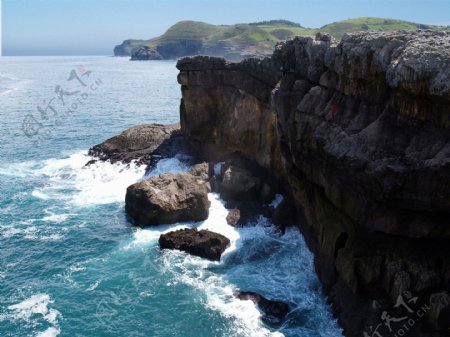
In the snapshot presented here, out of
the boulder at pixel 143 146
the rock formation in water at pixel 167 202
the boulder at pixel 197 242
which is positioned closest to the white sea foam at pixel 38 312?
the boulder at pixel 197 242

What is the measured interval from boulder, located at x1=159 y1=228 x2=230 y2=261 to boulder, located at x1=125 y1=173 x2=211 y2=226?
12.3 feet

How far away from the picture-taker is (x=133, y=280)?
109 feet

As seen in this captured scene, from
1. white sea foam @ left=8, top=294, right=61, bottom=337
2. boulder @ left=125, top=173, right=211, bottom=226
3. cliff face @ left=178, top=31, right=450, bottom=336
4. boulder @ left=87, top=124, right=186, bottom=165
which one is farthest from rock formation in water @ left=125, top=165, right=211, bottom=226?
boulder @ left=87, top=124, right=186, bottom=165

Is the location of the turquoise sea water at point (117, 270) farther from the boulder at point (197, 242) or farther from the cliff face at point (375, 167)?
the cliff face at point (375, 167)

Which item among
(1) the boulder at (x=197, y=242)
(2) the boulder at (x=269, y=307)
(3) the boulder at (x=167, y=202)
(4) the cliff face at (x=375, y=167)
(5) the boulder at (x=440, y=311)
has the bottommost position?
(2) the boulder at (x=269, y=307)

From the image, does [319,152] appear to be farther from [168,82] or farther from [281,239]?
[168,82]

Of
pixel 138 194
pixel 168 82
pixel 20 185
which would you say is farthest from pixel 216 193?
pixel 168 82

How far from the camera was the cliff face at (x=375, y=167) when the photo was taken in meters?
19.9

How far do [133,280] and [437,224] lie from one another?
68.9 feet

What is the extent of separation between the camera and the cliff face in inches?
782

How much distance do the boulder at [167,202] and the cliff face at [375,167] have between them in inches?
426

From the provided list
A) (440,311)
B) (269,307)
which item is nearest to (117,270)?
(269,307)

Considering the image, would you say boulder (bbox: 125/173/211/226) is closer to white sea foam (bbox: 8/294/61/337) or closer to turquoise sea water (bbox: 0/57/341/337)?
turquoise sea water (bbox: 0/57/341/337)

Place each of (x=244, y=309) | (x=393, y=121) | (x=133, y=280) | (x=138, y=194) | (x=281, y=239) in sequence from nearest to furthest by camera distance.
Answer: (x=393, y=121)
(x=244, y=309)
(x=133, y=280)
(x=281, y=239)
(x=138, y=194)
